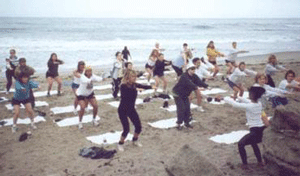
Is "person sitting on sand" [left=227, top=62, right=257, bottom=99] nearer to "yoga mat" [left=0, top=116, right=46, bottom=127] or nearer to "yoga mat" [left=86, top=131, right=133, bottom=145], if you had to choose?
"yoga mat" [left=86, top=131, right=133, bottom=145]

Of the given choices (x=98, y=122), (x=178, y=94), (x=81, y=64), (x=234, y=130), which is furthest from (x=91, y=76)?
(x=234, y=130)

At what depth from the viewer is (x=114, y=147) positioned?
23.9 feet

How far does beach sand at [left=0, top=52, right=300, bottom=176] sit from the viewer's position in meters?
6.11

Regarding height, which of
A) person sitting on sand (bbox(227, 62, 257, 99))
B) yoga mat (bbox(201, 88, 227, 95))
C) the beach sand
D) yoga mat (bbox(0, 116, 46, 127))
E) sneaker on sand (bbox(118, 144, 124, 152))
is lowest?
the beach sand

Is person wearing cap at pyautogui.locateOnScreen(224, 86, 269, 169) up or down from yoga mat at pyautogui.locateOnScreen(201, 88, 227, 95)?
up

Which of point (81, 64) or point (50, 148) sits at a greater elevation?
point (81, 64)

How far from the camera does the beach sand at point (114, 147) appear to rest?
611cm

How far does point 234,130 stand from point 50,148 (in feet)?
16.3

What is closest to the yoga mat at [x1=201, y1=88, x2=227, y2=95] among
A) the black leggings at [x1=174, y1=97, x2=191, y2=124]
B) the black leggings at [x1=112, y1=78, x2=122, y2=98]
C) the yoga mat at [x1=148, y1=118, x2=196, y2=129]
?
the black leggings at [x1=112, y1=78, x2=122, y2=98]

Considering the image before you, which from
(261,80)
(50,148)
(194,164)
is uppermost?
(261,80)

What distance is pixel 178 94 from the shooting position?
8.28 metres

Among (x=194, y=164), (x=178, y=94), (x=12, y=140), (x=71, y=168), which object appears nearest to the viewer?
(x=194, y=164)

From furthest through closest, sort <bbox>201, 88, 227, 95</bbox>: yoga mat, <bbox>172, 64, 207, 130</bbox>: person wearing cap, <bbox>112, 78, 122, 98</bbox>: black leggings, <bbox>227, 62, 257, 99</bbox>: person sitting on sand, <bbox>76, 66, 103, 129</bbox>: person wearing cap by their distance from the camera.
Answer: <bbox>201, 88, 227, 95</bbox>: yoga mat, <bbox>112, 78, 122, 98</bbox>: black leggings, <bbox>227, 62, 257, 99</bbox>: person sitting on sand, <bbox>172, 64, 207, 130</bbox>: person wearing cap, <bbox>76, 66, 103, 129</bbox>: person wearing cap

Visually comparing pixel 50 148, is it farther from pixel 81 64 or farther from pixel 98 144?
pixel 81 64
